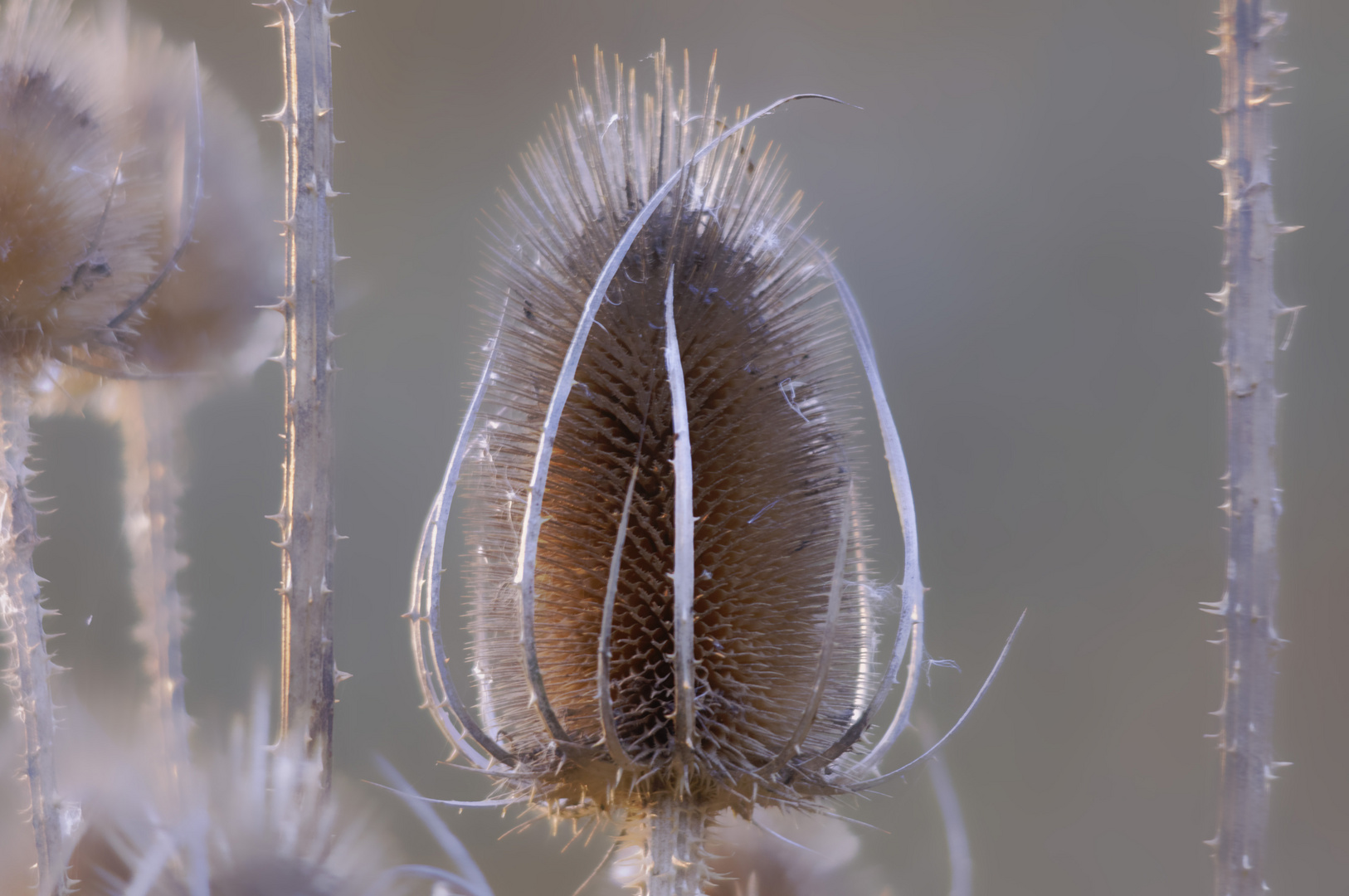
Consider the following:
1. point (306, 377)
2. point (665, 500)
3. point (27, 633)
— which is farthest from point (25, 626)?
point (665, 500)

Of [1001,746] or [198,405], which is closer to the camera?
[198,405]

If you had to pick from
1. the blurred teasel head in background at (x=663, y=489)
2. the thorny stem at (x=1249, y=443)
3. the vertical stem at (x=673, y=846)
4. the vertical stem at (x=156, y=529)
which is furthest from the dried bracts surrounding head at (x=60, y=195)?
the thorny stem at (x=1249, y=443)

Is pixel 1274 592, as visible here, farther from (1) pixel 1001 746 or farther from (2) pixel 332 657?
(2) pixel 332 657

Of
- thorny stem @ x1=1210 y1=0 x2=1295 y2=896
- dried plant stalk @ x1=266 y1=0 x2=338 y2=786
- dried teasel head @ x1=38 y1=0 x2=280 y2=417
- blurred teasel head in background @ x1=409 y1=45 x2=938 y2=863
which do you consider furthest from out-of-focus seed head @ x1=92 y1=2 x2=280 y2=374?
thorny stem @ x1=1210 y1=0 x2=1295 y2=896

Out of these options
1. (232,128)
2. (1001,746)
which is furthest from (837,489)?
(232,128)

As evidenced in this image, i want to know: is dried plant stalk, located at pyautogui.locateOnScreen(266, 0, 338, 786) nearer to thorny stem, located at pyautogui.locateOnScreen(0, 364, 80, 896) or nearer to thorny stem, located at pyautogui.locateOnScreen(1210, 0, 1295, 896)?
thorny stem, located at pyautogui.locateOnScreen(0, 364, 80, 896)

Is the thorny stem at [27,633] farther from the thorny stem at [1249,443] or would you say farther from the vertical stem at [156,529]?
the thorny stem at [1249,443]
